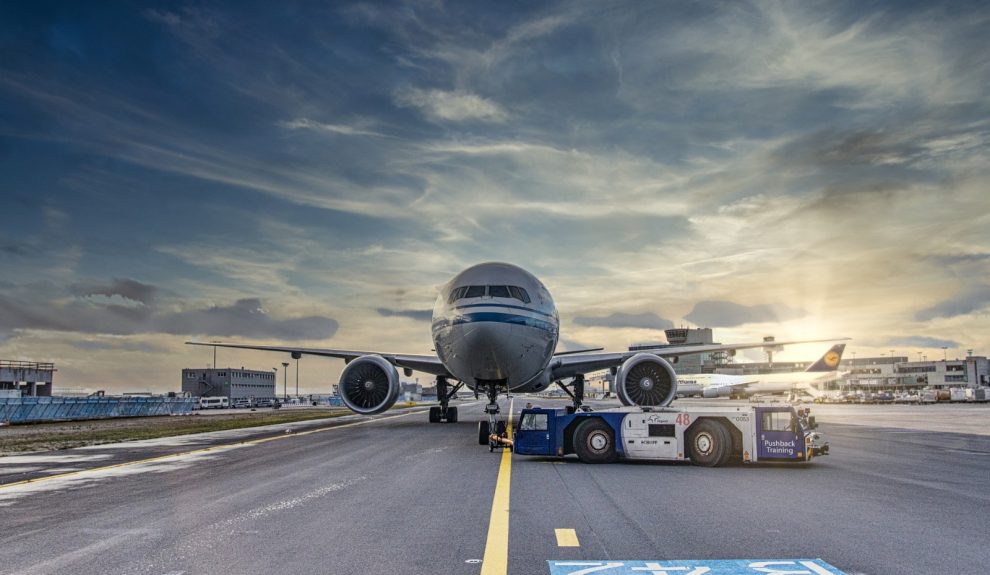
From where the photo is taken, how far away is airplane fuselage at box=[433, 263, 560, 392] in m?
19.8

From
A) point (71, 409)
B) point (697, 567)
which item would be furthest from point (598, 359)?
point (71, 409)

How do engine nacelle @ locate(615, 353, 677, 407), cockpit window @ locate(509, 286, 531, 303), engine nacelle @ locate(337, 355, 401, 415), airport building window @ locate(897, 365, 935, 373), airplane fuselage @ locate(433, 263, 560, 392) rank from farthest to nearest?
airport building window @ locate(897, 365, 935, 373) < engine nacelle @ locate(337, 355, 401, 415) < engine nacelle @ locate(615, 353, 677, 407) < cockpit window @ locate(509, 286, 531, 303) < airplane fuselage @ locate(433, 263, 560, 392)

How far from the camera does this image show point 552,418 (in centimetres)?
1692

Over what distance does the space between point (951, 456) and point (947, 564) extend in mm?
13996

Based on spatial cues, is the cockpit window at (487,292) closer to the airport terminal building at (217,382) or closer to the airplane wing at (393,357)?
the airplane wing at (393,357)

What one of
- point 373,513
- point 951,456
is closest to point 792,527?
point 373,513

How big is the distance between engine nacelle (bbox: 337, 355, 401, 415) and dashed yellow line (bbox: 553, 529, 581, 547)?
18872mm

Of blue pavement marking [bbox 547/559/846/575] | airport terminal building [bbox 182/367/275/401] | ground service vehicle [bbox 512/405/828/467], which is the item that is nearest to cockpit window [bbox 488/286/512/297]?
ground service vehicle [bbox 512/405/828/467]

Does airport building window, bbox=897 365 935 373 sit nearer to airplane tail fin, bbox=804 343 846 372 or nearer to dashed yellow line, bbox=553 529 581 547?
airplane tail fin, bbox=804 343 846 372

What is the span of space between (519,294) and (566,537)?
1327 centimetres

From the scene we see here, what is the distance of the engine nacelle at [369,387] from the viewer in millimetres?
26594

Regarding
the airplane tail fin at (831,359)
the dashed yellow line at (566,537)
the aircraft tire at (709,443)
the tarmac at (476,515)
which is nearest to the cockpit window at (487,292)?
the tarmac at (476,515)

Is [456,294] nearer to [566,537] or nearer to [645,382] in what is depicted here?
[645,382]

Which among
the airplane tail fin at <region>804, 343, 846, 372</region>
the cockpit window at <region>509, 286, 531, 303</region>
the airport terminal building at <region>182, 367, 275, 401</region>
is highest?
the cockpit window at <region>509, 286, 531, 303</region>
